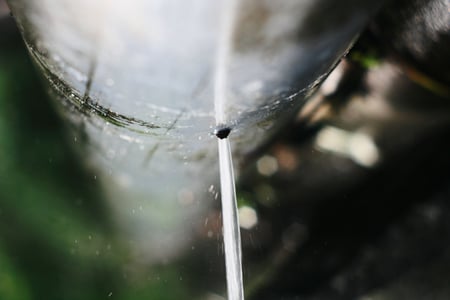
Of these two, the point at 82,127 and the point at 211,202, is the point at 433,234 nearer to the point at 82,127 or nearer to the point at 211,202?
the point at 211,202

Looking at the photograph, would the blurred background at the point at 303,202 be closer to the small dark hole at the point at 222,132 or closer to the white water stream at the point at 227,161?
the white water stream at the point at 227,161

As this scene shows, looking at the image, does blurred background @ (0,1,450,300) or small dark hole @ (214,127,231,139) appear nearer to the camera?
small dark hole @ (214,127,231,139)

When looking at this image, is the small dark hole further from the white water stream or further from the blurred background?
the blurred background

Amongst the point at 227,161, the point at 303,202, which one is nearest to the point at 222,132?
the point at 227,161

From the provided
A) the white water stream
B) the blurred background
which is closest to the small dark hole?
the white water stream

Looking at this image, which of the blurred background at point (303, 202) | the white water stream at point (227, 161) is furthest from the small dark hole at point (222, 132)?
Answer: the blurred background at point (303, 202)

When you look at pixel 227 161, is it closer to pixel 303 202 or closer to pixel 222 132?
pixel 222 132
